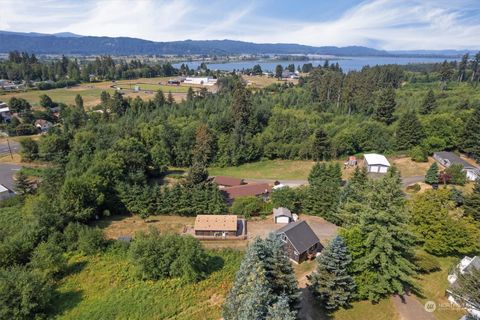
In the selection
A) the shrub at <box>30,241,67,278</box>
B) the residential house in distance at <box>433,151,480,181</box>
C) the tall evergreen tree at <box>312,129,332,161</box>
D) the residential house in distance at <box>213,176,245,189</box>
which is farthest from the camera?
the tall evergreen tree at <box>312,129,332,161</box>

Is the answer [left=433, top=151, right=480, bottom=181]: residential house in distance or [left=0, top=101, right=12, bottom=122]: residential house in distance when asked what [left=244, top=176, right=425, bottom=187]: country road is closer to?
[left=433, top=151, right=480, bottom=181]: residential house in distance

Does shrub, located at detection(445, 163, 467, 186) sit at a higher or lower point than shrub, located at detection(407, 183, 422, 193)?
higher

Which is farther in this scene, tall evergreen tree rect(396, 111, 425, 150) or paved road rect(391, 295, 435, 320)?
tall evergreen tree rect(396, 111, 425, 150)

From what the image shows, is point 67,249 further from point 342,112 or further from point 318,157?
point 342,112

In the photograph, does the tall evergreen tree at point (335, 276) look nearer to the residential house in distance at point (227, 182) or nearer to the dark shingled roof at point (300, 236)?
the dark shingled roof at point (300, 236)

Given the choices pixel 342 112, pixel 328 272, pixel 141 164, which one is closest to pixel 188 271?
pixel 328 272

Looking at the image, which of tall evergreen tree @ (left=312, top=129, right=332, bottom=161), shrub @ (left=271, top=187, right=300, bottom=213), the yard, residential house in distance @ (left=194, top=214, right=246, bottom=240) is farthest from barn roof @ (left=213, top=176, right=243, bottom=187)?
tall evergreen tree @ (left=312, top=129, right=332, bottom=161)
